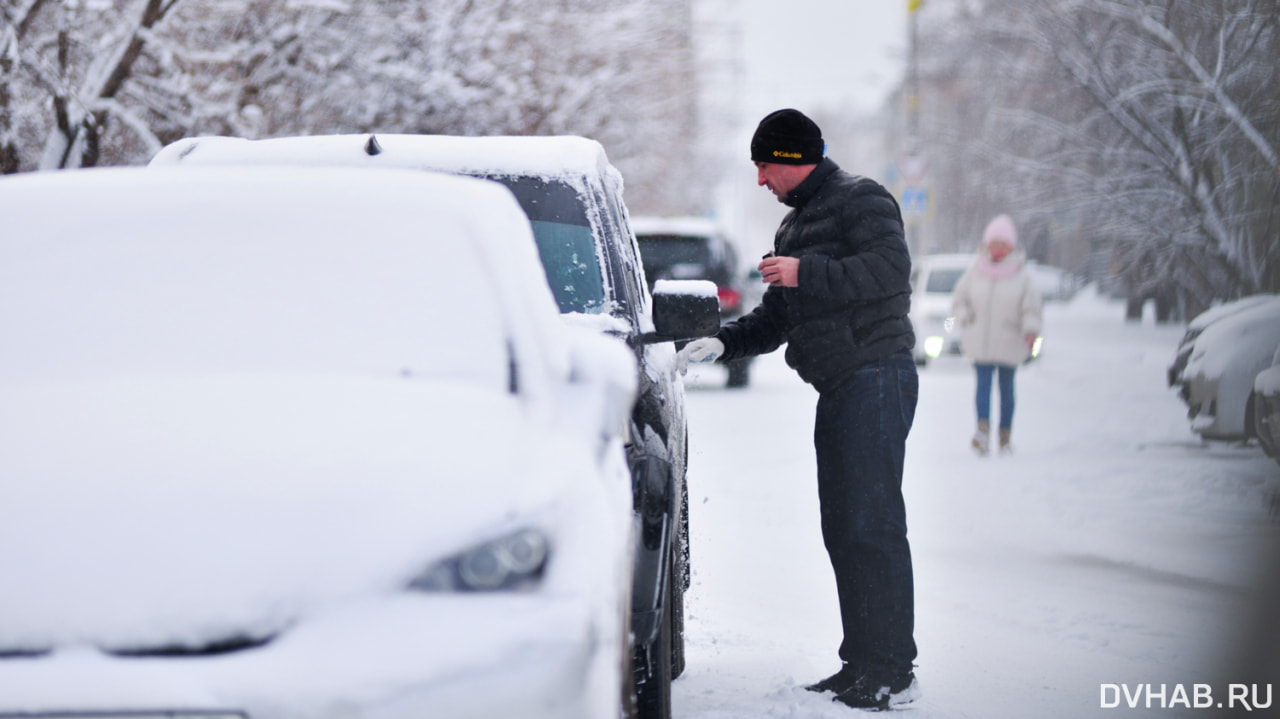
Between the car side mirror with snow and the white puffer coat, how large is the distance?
792cm

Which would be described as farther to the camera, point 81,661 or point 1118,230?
point 1118,230

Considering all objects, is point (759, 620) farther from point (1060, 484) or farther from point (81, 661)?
point (1060, 484)

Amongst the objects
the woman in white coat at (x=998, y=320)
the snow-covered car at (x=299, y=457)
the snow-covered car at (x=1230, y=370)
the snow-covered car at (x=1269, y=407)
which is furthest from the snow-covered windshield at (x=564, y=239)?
the woman in white coat at (x=998, y=320)

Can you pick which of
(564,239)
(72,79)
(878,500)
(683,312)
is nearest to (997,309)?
(72,79)

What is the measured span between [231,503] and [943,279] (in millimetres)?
21111

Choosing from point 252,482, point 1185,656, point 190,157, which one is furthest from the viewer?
point 1185,656

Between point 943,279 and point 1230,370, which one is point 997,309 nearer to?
point 1230,370

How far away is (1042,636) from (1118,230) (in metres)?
9.45

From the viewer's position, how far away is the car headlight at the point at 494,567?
2623mm

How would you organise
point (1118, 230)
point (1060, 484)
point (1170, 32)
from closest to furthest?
point (1060, 484), point (1170, 32), point (1118, 230)

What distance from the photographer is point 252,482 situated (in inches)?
105

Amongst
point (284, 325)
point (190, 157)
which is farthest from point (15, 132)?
point (284, 325)

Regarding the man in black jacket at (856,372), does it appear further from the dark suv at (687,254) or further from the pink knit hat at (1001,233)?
the dark suv at (687,254)

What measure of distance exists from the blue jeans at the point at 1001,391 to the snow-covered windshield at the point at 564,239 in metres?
7.75
